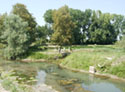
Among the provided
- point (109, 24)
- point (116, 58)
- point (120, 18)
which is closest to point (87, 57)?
point (116, 58)

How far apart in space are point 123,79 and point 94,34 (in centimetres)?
4082

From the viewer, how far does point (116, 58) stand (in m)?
25.8

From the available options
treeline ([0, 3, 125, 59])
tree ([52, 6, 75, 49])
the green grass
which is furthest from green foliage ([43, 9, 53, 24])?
the green grass

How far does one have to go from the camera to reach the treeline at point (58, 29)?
4030 cm

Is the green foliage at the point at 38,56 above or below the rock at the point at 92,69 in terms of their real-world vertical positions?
above

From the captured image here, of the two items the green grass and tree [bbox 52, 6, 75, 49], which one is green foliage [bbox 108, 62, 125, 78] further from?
tree [bbox 52, 6, 75, 49]

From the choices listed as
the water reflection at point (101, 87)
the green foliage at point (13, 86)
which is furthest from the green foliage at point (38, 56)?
the green foliage at point (13, 86)

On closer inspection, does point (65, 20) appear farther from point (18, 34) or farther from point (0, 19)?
point (0, 19)

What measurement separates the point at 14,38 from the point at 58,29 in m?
11.7

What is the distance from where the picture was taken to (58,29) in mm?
43844

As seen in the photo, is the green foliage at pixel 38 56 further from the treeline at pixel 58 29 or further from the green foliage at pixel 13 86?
the green foliage at pixel 13 86

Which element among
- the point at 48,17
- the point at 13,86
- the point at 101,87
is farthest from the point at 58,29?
the point at 13,86

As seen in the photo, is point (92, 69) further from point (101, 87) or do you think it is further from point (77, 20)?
point (77, 20)

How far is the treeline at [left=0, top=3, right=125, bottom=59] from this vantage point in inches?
1586
